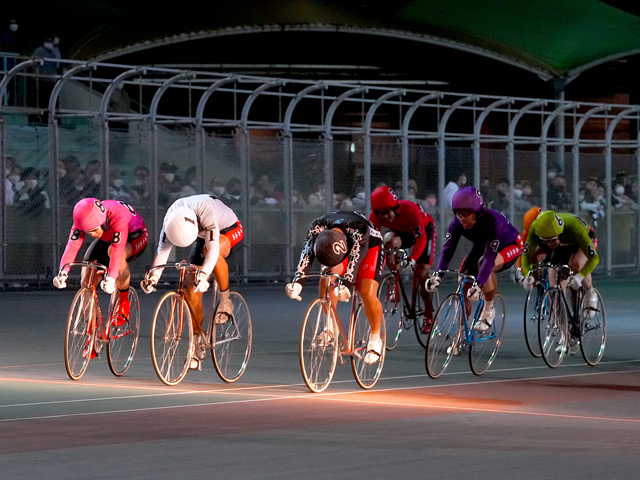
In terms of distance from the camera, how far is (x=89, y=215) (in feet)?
34.0

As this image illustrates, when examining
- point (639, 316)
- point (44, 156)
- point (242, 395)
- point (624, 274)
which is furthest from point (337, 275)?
point (624, 274)

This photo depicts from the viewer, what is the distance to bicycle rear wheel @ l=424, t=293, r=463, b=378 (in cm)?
1038

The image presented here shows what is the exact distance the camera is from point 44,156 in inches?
786

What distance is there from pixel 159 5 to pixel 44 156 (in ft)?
49.5

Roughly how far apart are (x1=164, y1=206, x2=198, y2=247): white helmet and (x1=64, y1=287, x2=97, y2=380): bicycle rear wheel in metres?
0.94

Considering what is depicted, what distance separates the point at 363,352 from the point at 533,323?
2.52 meters

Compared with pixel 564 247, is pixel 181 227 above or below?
above

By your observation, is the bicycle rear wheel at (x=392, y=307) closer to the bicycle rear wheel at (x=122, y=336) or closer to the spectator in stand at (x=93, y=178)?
the bicycle rear wheel at (x=122, y=336)

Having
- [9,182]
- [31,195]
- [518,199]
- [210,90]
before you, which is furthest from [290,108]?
[518,199]

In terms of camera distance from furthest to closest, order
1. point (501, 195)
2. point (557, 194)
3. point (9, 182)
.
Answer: point (557, 194) < point (501, 195) < point (9, 182)

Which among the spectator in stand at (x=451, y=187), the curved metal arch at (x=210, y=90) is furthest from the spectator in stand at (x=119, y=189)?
the spectator in stand at (x=451, y=187)

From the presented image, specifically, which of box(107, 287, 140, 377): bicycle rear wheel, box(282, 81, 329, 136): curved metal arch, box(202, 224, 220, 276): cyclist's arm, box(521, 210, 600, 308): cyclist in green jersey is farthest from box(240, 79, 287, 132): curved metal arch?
box(202, 224, 220, 276): cyclist's arm

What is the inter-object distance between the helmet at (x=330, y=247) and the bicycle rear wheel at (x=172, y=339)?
131 cm

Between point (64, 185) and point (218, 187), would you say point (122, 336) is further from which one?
point (218, 187)
